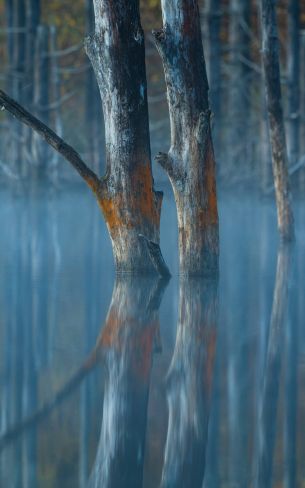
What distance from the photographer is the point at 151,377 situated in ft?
21.6

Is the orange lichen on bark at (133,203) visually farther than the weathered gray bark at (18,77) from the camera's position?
No

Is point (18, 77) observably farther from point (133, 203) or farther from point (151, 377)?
point (151, 377)

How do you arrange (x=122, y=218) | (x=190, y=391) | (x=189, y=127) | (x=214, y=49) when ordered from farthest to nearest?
(x=214, y=49), (x=122, y=218), (x=189, y=127), (x=190, y=391)

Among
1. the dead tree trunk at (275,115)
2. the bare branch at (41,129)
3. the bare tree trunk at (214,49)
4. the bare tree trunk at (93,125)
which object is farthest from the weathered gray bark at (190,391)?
the bare tree trunk at (93,125)

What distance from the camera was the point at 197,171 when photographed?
35.2 feet

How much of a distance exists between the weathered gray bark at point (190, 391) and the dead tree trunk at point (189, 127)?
1096 mm

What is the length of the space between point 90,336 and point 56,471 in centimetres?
332

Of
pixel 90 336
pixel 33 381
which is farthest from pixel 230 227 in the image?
pixel 33 381

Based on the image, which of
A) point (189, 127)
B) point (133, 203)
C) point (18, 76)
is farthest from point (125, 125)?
point (18, 76)

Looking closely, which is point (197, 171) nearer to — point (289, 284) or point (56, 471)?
point (289, 284)

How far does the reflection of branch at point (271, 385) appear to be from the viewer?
4.98 m

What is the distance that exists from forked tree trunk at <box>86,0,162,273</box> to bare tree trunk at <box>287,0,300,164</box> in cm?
1265

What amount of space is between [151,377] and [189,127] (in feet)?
14.8

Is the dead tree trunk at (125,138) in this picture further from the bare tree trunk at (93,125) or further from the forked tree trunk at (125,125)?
the bare tree trunk at (93,125)
